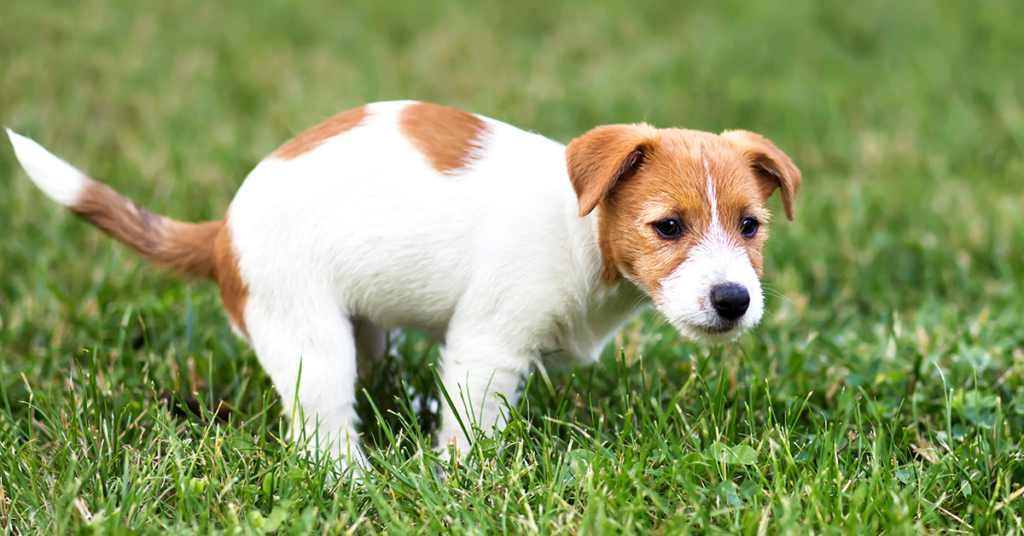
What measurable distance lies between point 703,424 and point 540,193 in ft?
3.19

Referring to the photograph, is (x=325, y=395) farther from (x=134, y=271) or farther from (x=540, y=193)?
(x=134, y=271)

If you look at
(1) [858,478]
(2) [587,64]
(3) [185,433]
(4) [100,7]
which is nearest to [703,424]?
(1) [858,478]

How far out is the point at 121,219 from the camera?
3.22 meters

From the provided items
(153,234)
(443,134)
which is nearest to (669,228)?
(443,134)

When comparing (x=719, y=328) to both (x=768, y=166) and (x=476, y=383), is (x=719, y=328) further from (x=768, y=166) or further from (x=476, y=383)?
(x=476, y=383)

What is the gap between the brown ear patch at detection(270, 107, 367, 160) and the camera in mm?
3084

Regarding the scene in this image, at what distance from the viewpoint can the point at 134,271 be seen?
Result: 4430mm

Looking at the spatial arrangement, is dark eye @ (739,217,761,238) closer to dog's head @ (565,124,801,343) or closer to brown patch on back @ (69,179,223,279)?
dog's head @ (565,124,801,343)

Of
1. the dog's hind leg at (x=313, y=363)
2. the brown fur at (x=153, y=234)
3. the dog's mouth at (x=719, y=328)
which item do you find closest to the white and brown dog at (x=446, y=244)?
the dog's hind leg at (x=313, y=363)

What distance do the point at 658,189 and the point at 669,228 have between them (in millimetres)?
126

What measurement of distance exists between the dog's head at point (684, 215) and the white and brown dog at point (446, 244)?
10 mm

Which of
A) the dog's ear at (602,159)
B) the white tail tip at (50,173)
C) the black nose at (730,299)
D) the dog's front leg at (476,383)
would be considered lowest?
the dog's front leg at (476,383)

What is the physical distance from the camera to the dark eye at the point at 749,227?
2748 millimetres

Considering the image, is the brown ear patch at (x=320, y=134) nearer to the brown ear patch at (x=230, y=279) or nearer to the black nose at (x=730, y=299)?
the brown ear patch at (x=230, y=279)
